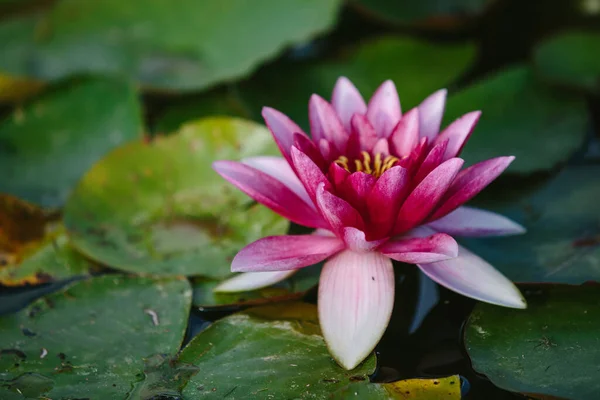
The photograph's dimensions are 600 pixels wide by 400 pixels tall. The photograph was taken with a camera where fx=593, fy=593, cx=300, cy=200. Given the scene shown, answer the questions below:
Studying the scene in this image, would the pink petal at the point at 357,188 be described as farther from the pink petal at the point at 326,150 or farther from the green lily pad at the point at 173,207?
the green lily pad at the point at 173,207

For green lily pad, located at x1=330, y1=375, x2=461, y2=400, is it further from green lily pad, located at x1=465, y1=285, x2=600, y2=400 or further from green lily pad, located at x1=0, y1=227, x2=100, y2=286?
green lily pad, located at x1=0, y1=227, x2=100, y2=286

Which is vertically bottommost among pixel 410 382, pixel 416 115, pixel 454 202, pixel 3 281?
pixel 410 382

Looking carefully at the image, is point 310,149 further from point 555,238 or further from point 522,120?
point 522,120

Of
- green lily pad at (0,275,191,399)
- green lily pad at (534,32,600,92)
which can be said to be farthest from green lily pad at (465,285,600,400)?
green lily pad at (534,32,600,92)

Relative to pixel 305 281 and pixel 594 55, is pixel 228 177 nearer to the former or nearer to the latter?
pixel 305 281

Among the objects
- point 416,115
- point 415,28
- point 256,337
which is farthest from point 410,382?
point 415,28

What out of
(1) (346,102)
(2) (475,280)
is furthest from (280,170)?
(2) (475,280)
